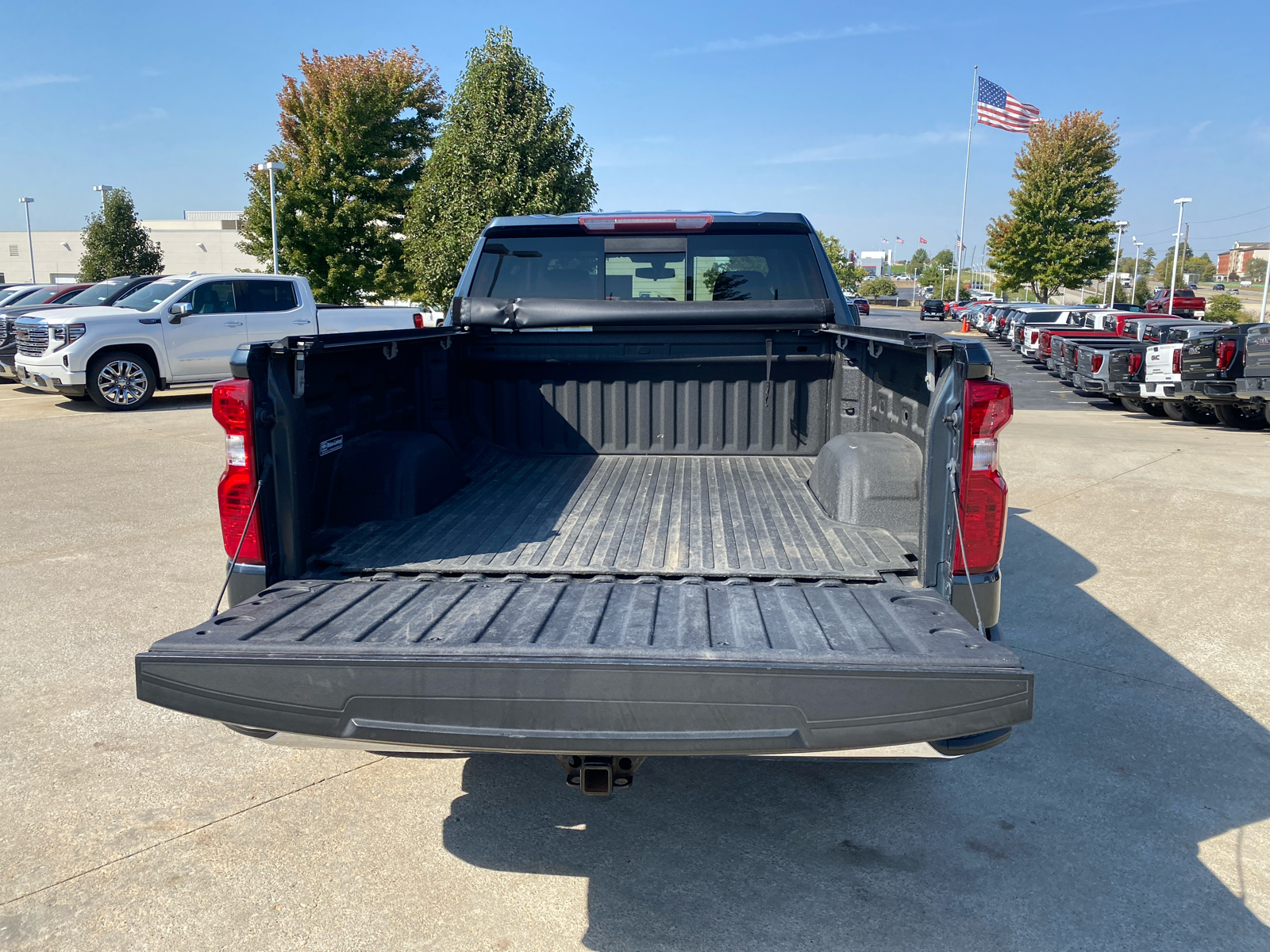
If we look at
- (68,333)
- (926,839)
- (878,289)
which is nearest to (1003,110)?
(68,333)

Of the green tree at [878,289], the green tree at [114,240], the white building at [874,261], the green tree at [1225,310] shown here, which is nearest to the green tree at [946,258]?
the white building at [874,261]

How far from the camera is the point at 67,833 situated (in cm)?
316

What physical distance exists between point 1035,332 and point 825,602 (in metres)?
27.1

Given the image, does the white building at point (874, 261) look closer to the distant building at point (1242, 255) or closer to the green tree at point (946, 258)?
the green tree at point (946, 258)

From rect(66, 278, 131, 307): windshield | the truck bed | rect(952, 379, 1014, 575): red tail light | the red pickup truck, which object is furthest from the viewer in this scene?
the red pickup truck

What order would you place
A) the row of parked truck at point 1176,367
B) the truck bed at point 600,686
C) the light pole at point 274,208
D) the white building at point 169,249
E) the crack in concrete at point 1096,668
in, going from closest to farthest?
1. the truck bed at point 600,686
2. the crack in concrete at point 1096,668
3. the row of parked truck at point 1176,367
4. the light pole at point 274,208
5. the white building at point 169,249

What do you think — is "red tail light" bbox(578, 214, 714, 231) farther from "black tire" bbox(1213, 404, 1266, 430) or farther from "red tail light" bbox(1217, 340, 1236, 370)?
"black tire" bbox(1213, 404, 1266, 430)

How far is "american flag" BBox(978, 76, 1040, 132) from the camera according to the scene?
4228 cm

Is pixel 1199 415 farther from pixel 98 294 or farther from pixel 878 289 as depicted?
pixel 878 289

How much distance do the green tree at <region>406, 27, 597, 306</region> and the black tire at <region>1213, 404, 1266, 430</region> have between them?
13.4 m

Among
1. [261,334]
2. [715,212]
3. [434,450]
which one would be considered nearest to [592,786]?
[434,450]

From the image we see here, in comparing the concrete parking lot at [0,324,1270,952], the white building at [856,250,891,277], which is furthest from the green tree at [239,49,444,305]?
the white building at [856,250,891,277]

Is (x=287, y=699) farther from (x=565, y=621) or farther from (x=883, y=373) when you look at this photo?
(x=883, y=373)

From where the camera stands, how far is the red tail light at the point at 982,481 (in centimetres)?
283
